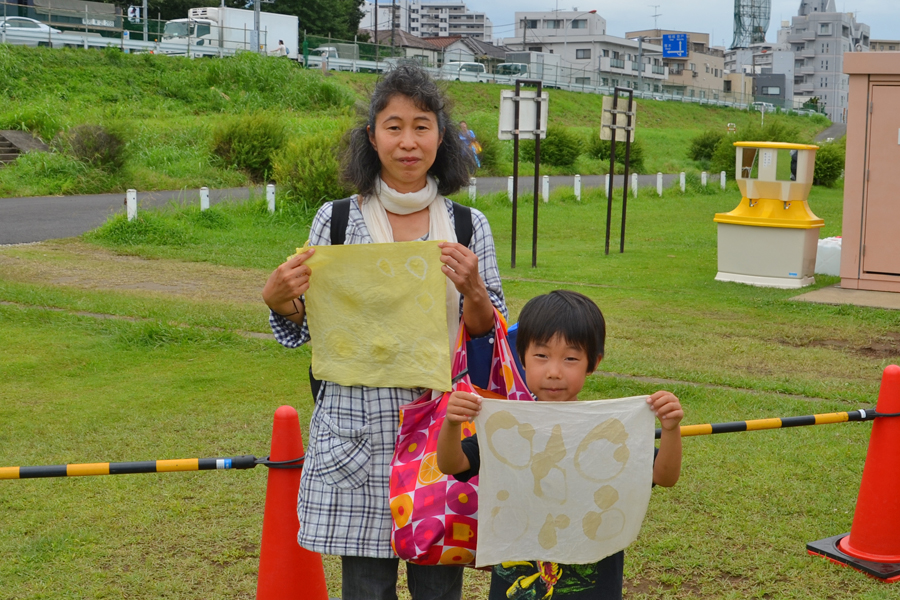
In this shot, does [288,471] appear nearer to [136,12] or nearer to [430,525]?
[430,525]

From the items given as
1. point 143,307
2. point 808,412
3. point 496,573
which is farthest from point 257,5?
point 496,573

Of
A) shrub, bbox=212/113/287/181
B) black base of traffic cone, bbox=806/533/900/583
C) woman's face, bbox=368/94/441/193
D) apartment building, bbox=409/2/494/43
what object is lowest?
black base of traffic cone, bbox=806/533/900/583

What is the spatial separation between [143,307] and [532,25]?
4383 inches

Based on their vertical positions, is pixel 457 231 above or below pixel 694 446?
above

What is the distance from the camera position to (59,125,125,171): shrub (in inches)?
835

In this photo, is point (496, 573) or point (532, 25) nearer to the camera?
point (496, 573)

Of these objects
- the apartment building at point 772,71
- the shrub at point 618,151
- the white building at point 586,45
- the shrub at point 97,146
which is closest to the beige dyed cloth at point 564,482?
the shrub at point 97,146

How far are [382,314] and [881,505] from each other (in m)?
2.63

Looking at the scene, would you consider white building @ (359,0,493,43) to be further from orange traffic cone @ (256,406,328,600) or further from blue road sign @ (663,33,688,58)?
orange traffic cone @ (256,406,328,600)

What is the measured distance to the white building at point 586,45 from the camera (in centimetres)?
9869

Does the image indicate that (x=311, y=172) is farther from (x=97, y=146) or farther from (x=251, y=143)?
(x=251, y=143)

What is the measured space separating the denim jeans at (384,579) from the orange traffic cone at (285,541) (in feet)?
2.33

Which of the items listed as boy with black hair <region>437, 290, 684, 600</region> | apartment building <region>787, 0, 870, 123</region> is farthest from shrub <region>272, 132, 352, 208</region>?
apartment building <region>787, 0, 870, 123</region>

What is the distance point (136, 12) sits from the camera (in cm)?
5453
